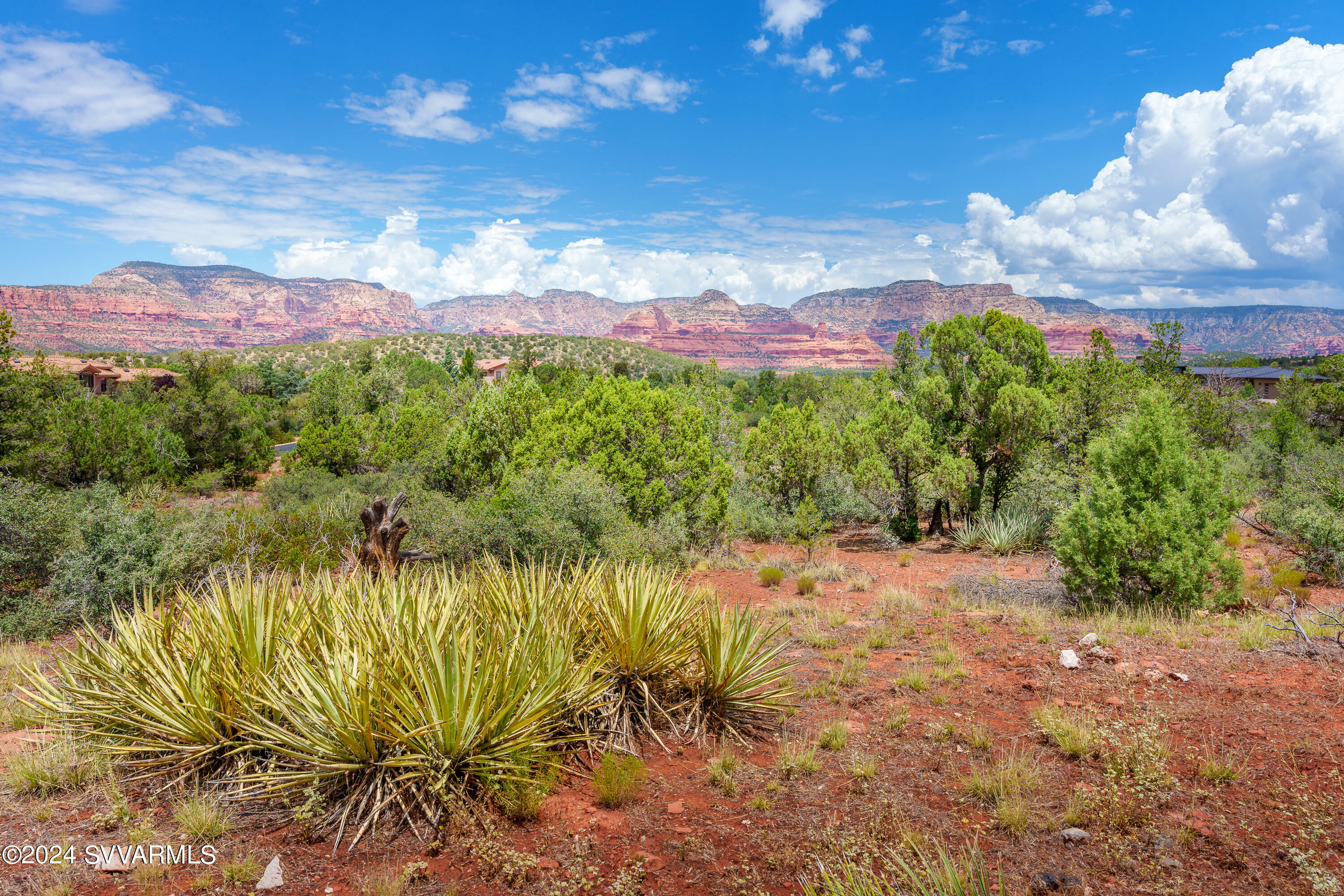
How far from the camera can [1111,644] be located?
7.43 meters

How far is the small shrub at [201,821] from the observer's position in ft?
12.4

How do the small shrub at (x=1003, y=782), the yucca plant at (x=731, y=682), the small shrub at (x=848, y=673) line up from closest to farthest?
the small shrub at (x=1003, y=782) < the yucca plant at (x=731, y=682) < the small shrub at (x=848, y=673)

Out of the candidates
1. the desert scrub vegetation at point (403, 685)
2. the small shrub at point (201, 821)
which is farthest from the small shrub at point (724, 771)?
the small shrub at point (201, 821)

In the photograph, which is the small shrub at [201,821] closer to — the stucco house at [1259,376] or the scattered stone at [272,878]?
the scattered stone at [272,878]

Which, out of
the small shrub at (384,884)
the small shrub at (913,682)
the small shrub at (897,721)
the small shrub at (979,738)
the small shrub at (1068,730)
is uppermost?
the small shrub at (384,884)

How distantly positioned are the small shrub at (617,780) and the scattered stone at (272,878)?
5.98 feet

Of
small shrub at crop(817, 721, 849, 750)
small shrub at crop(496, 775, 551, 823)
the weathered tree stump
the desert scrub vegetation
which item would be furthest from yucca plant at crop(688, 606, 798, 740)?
the weathered tree stump

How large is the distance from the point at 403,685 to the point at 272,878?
3.63ft

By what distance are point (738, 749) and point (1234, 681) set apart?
4901mm

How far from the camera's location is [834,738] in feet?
17.2

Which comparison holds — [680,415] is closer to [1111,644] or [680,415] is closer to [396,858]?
[1111,644]

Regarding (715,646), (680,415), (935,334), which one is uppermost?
(935,334)

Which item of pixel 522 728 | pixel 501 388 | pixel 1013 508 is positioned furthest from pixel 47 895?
pixel 1013 508

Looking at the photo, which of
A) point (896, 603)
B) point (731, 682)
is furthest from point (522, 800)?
point (896, 603)
